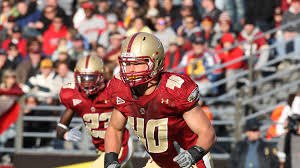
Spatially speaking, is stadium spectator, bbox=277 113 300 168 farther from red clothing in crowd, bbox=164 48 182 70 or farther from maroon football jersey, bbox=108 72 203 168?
maroon football jersey, bbox=108 72 203 168

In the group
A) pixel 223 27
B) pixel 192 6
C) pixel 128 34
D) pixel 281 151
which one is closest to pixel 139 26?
pixel 128 34

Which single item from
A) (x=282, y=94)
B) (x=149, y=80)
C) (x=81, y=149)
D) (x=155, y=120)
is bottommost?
(x=81, y=149)

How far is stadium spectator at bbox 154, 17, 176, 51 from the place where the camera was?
10109mm

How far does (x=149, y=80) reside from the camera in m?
4.37

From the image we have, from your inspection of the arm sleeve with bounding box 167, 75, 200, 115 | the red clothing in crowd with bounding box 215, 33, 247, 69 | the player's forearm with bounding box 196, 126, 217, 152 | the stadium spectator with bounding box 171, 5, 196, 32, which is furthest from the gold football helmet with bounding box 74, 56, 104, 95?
the stadium spectator with bounding box 171, 5, 196, 32

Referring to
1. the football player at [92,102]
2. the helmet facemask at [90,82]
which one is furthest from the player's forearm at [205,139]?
the helmet facemask at [90,82]

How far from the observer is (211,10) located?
10.5 m

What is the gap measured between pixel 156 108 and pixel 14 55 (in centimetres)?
680

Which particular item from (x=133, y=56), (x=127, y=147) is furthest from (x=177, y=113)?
(x=127, y=147)

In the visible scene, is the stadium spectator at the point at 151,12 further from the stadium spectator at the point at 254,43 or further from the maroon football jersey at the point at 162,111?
the maroon football jersey at the point at 162,111

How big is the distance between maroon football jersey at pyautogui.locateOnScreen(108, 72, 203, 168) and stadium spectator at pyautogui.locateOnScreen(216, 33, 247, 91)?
4963mm

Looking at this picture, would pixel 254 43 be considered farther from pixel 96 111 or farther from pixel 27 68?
pixel 96 111

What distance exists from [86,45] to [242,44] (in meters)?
2.93

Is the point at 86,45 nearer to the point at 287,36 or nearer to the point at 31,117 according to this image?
the point at 31,117
